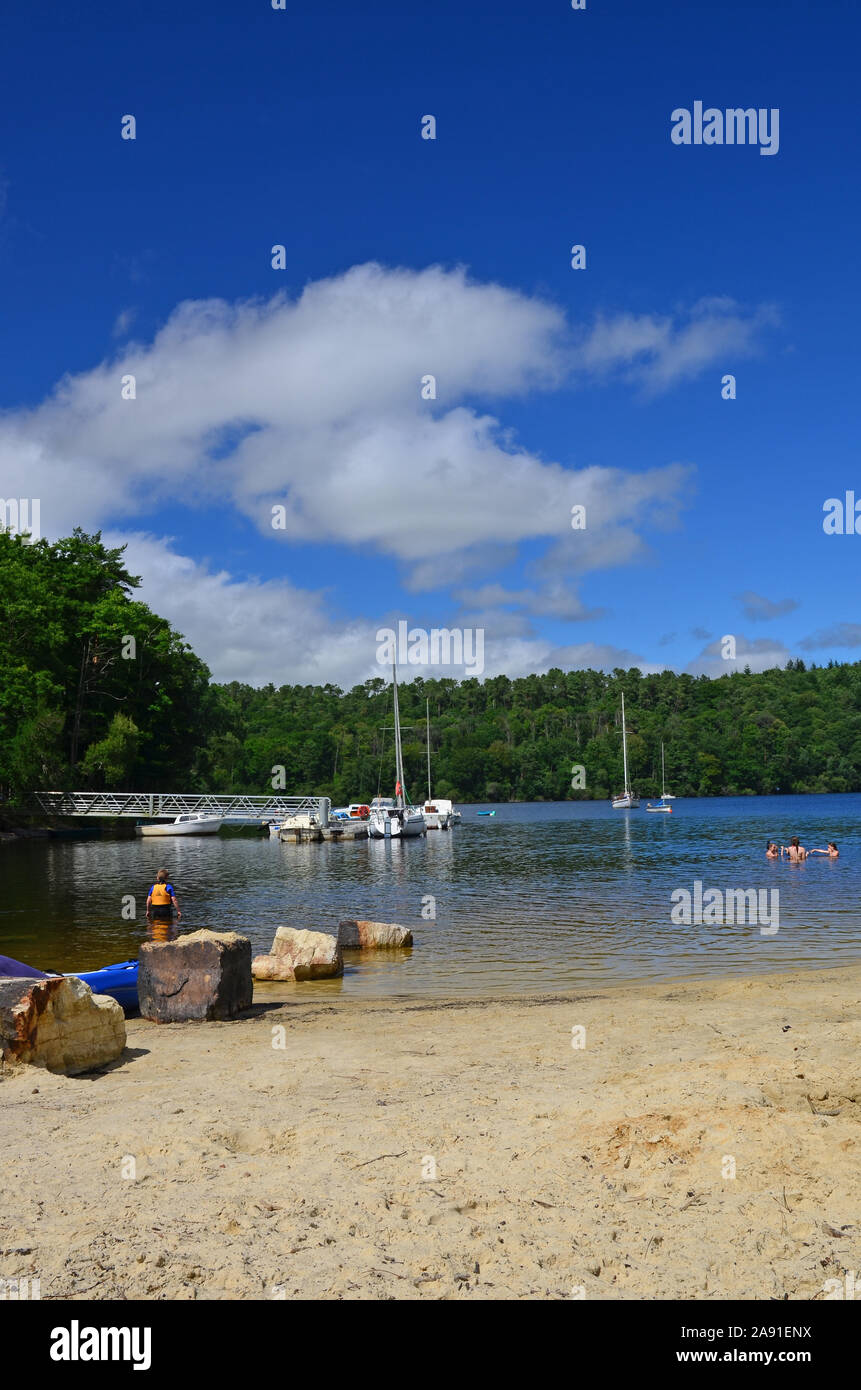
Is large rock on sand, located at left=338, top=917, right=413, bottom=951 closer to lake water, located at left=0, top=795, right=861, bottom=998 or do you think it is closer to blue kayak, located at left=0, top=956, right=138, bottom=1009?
lake water, located at left=0, top=795, right=861, bottom=998

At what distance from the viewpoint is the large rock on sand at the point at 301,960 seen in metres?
17.0

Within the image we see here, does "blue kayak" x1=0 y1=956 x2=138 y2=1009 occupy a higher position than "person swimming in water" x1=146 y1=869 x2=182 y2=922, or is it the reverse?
"blue kayak" x1=0 y1=956 x2=138 y2=1009

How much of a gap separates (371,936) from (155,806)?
60.0m

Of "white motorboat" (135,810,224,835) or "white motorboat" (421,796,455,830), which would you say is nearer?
"white motorboat" (135,810,224,835)

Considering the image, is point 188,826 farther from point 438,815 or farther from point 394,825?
point 438,815

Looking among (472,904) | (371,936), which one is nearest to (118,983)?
(371,936)

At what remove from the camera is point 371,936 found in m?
20.0

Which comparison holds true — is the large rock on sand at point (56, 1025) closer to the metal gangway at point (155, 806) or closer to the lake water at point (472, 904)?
the lake water at point (472, 904)

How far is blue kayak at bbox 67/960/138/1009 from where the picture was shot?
528 inches

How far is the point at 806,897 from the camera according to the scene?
29.0 meters

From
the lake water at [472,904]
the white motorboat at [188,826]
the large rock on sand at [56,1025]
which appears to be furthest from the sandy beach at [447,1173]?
the white motorboat at [188,826]

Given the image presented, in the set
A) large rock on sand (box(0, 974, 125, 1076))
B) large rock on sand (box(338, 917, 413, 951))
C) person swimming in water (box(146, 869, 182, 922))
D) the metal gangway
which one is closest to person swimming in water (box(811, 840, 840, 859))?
large rock on sand (box(338, 917, 413, 951))

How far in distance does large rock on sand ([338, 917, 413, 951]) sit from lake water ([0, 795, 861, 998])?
1.61 ft

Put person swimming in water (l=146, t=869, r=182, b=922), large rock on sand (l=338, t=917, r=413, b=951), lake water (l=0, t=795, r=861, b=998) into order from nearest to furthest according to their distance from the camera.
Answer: lake water (l=0, t=795, r=861, b=998), large rock on sand (l=338, t=917, r=413, b=951), person swimming in water (l=146, t=869, r=182, b=922)
